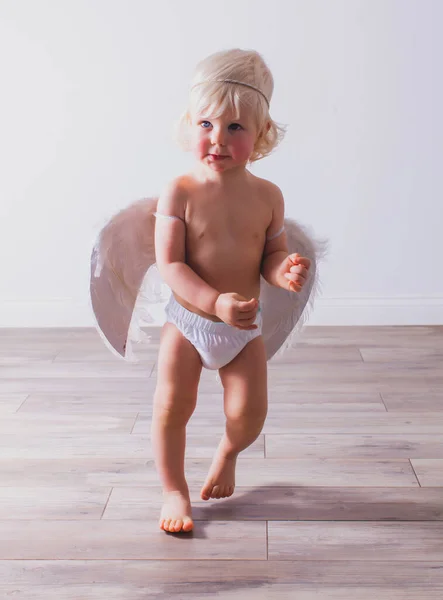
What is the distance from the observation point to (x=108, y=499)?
1.38m

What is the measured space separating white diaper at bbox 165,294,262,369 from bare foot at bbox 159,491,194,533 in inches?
9.0

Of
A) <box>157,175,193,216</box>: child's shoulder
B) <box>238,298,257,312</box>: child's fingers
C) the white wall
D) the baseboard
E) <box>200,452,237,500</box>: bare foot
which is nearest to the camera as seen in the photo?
<box>238,298,257,312</box>: child's fingers

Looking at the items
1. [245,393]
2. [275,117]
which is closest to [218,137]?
[245,393]

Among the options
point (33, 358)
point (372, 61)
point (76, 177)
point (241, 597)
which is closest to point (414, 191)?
point (372, 61)

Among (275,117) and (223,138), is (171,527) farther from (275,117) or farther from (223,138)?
(275,117)

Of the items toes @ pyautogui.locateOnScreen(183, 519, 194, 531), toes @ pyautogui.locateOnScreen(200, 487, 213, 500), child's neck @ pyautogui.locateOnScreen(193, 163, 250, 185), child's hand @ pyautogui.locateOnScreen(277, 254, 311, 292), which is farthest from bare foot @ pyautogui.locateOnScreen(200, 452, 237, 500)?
child's neck @ pyautogui.locateOnScreen(193, 163, 250, 185)

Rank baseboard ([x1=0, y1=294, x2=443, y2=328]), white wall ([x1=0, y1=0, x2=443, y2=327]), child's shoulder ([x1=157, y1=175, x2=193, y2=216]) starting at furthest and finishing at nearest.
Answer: baseboard ([x1=0, y1=294, x2=443, y2=328]), white wall ([x1=0, y1=0, x2=443, y2=327]), child's shoulder ([x1=157, y1=175, x2=193, y2=216])

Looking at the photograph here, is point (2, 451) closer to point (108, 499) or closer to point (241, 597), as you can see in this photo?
point (108, 499)

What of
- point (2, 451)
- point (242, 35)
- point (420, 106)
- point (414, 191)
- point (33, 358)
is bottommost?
point (33, 358)

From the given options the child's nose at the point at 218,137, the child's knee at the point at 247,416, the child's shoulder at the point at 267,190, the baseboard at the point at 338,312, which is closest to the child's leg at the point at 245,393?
the child's knee at the point at 247,416

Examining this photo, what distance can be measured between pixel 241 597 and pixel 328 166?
169 centimetres

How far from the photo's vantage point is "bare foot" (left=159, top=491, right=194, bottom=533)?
1.26 meters

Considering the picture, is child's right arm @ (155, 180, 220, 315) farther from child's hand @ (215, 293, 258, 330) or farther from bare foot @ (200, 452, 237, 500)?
bare foot @ (200, 452, 237, 500)

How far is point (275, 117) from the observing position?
2498 millimetres
